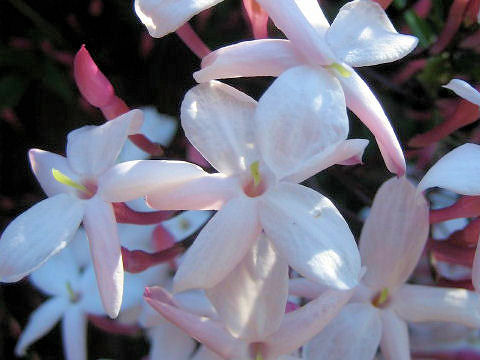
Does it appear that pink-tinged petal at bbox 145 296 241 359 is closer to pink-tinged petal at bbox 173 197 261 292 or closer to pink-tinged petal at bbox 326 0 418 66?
pink-tinged petal at bbox 173 197 261 292

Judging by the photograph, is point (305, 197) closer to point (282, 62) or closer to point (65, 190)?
point (282, 62)

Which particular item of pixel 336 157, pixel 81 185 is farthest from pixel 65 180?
pixel 336 157

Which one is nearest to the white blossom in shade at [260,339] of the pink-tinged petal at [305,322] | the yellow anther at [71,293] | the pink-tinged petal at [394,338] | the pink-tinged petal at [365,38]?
the pink-tinged petal at [305,322]

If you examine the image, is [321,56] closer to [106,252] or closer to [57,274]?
[106,252]

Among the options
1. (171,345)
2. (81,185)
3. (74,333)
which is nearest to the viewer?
(81,185)

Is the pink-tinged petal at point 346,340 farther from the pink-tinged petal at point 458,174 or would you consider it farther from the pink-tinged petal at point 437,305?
the pink-tinged petal at point 458,174

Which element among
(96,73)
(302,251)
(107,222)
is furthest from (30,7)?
(302,251)

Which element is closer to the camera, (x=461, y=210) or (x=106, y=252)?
(x=106, y=252)
